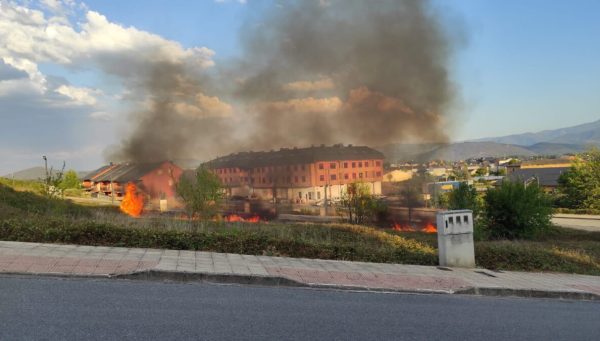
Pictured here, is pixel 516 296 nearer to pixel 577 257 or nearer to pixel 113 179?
pixel 577 257

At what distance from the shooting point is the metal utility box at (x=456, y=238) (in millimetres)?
7543

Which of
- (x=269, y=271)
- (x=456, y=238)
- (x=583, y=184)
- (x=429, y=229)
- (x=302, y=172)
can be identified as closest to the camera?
(x=269, y=271)

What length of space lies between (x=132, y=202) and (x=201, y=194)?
13.4 metres

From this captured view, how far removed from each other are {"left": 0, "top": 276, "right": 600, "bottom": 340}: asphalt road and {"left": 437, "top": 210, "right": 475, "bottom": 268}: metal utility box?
2054 mm

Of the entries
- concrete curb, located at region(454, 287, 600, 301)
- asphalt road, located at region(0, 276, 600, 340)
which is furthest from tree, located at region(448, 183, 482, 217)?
asphalt road, located at region(0, 276, 600, 340)

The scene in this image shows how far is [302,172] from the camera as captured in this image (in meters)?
32.6

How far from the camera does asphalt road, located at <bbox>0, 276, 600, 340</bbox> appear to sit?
3512 mm

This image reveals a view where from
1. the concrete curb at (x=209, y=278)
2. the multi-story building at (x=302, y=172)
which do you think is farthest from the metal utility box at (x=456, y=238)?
the multi-story building at (x=302, y=172)

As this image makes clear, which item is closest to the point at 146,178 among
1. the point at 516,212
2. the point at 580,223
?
the point at 516,212

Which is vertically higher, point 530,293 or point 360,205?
point 360,205

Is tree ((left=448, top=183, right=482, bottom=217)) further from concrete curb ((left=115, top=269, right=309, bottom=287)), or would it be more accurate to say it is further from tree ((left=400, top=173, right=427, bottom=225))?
concrete curb ((left=115, top=269, right=309, bottom=287))

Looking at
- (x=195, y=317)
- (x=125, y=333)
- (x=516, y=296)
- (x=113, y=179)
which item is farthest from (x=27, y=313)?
(x=113, y=179)

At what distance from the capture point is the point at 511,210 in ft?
53.2

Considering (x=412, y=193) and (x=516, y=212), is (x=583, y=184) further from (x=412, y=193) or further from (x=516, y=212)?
(x=516, y=212)
